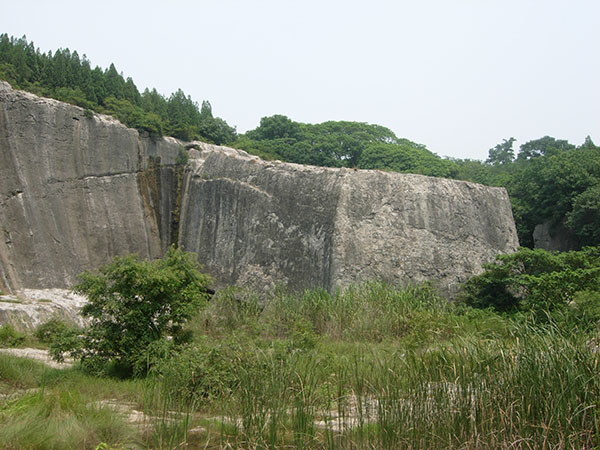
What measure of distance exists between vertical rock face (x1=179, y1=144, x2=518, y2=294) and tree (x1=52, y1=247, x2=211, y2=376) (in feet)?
15.4

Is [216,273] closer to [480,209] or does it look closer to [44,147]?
[44,147]

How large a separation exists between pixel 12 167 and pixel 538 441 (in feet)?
35.9

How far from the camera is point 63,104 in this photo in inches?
489

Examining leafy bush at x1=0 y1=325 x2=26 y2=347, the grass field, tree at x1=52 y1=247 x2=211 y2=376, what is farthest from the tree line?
the grass field

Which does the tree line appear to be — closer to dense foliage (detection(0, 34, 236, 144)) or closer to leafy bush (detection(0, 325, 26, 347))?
dense foliage (detection(0, 34, 236, 144))

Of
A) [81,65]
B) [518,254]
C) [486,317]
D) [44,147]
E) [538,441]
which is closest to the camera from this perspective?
[538,441]

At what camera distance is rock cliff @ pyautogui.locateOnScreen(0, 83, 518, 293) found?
11602mm

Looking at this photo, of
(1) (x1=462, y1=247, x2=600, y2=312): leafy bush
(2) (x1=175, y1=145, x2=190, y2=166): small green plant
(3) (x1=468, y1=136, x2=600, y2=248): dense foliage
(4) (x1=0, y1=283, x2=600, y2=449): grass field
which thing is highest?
(2) (x1=175, y1=145, x2=190, y2=166): small green plant

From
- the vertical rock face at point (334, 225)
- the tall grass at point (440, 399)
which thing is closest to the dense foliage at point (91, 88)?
the vertical rock face at point (334, 225)

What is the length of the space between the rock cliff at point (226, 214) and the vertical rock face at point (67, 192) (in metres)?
0.02

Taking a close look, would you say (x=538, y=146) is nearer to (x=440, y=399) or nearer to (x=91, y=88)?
(x=91, y=88)

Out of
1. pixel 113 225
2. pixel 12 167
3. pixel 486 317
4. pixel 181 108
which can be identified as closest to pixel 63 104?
pixel 12 167

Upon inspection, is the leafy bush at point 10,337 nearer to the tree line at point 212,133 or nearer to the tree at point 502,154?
the tree line at point 212,133

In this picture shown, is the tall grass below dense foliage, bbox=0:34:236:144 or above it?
below
